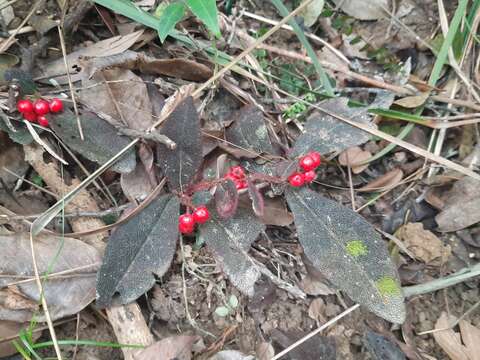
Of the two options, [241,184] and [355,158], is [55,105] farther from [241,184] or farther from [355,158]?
[355,158]

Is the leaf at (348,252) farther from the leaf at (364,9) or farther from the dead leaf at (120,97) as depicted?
the leaf at (364,9)

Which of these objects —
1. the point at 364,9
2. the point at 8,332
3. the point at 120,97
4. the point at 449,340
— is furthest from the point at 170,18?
the point at 449,340

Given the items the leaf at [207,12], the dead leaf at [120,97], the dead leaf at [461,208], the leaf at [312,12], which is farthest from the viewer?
the leaf at [312,12]

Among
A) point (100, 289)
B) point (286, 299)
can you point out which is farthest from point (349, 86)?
point (100, 289)

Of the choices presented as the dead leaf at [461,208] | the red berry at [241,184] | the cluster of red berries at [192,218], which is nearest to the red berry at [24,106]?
the cluster of red berries at [192,218]

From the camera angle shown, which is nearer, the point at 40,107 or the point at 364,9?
the point at 40,107

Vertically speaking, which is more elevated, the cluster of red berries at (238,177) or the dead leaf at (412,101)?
the cluster of red berries at (238,177)

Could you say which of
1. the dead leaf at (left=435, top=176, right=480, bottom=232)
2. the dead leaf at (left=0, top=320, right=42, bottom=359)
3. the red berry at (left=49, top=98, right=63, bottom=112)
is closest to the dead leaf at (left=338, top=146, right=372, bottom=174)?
the dead leaf at (left=435, top=176, right=480, bottom=232)
